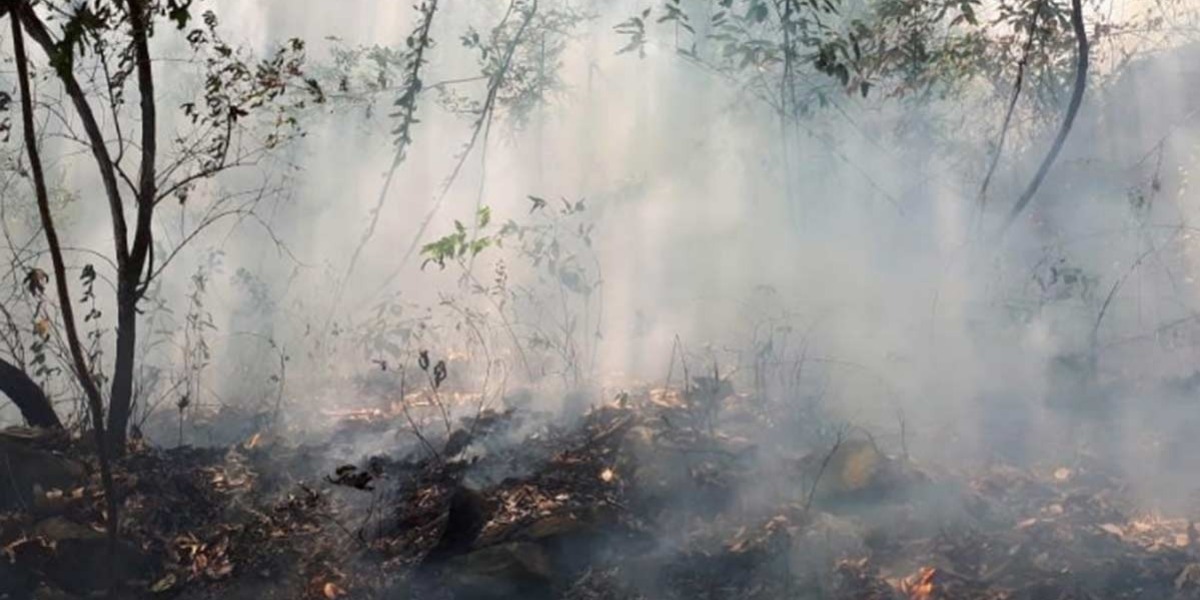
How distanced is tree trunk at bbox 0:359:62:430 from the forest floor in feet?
0.77

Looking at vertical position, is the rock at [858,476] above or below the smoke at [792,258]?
below

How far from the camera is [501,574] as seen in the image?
4168mm

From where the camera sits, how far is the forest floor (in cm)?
418

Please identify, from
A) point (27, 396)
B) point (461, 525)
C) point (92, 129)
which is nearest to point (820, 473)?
point (461, 525)

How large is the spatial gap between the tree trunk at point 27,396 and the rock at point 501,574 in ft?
7.47

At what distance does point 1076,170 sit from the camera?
9.52 meters

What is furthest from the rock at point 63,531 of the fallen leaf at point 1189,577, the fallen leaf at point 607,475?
the fallen leaf at point 1189,577

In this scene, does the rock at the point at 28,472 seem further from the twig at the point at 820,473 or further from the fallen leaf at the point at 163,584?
the twig at the point at 820,473

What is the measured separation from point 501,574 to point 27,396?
8.55 feet

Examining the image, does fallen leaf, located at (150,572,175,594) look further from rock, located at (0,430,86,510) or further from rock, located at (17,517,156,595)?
rock, located at (0,430,86,510)

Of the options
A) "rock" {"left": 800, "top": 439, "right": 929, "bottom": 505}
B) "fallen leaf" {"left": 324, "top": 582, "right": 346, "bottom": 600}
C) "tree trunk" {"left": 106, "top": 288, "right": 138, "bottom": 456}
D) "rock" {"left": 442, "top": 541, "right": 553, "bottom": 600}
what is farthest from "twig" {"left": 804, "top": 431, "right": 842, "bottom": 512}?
"tree trunk" {"left": 106, "top": 288, "right": 138, "bottom": 456}

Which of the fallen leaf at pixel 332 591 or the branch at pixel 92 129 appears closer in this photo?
the branch at pixel 92 129

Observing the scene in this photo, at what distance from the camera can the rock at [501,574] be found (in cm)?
414

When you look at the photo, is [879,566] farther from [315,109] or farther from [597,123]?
[315,109]
